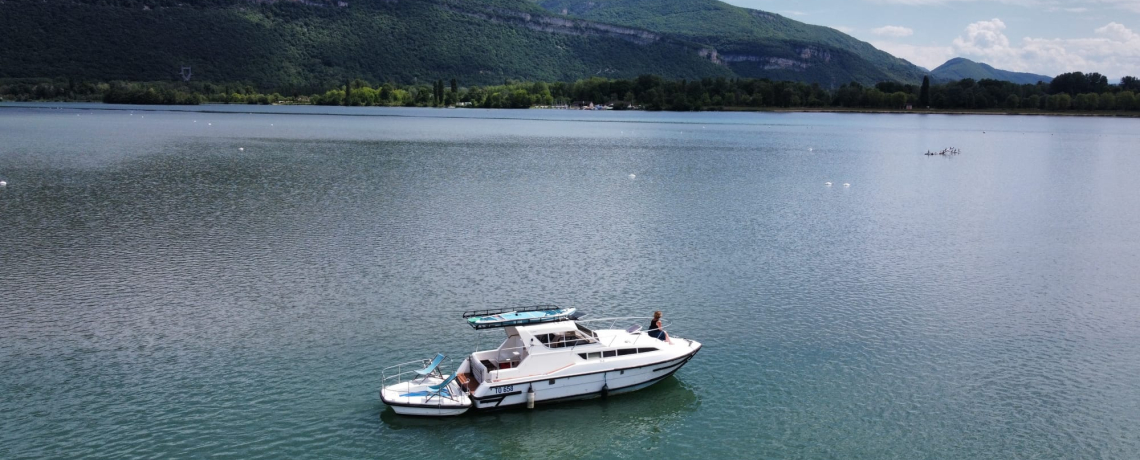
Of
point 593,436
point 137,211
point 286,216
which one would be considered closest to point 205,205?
point 137,211

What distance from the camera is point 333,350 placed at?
2778cm

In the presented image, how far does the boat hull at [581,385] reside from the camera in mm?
23391

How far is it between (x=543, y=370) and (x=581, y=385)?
1247mm

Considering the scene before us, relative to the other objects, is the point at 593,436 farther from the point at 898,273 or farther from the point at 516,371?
the point at 898,273

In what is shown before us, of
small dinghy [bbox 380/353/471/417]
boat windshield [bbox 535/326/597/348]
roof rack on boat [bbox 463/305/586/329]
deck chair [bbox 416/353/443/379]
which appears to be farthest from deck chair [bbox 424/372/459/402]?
boat windshield [bbox 535/326/597/348]

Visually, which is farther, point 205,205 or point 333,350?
point 205,205

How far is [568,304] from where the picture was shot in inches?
1303

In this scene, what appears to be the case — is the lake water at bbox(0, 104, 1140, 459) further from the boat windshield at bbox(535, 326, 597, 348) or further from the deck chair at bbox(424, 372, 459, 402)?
the boat windshield at bbox(535, 326, 597, 348)

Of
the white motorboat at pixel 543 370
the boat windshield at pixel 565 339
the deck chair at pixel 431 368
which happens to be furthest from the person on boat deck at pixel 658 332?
the deck chair at pixel 431 368

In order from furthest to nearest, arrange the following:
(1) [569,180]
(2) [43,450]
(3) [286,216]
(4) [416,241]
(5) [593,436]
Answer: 1. (1) [569,180]
2. (3) [286,216]
3. (4) [416,241]
4. (5) [593,436]
5. (2) [43,450]

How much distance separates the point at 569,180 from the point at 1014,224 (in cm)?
3625

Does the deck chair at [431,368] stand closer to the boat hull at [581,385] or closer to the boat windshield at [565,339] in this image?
the boat hull at [581,385]

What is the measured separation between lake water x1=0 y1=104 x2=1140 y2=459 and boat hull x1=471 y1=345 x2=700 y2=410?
0.43 m

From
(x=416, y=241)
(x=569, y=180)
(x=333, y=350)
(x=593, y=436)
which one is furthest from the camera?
(x=569, y=180)
